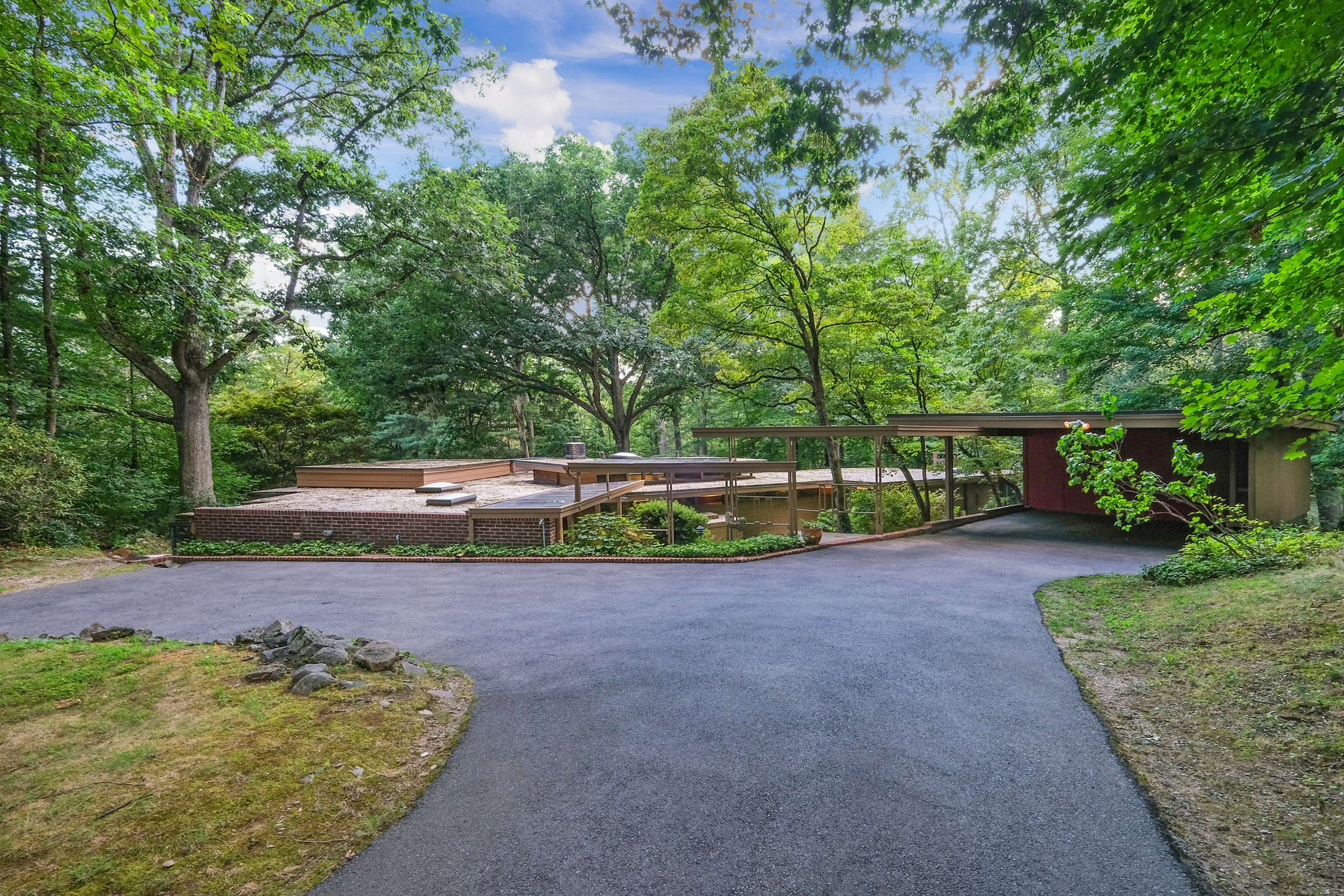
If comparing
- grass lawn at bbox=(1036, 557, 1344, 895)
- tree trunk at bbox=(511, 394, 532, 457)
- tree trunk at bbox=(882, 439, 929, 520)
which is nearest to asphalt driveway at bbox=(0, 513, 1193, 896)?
grass lawn at bbox=(1036, 557, 1344, 895)

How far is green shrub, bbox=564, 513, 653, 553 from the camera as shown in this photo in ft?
32.6

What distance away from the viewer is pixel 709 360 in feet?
61.3

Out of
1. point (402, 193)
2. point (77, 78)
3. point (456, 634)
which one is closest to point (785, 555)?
point (456, 634)

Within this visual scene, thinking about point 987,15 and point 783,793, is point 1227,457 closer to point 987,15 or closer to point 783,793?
point 987,15

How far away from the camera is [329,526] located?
10.7m

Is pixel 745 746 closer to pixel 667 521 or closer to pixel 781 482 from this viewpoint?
pixel 667 521

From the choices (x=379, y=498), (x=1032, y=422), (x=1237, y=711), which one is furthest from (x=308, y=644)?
(x=1032, y=422)

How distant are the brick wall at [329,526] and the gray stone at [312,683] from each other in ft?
21.5

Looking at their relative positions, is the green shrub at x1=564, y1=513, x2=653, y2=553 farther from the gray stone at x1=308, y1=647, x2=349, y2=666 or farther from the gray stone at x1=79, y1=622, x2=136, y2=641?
the gray stone at x1=79, y1=622, x2=136, y2=641

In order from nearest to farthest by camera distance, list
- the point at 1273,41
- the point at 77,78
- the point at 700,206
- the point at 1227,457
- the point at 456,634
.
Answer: the point at 1273,41, the point at 456,634, the point at 77,78, the point at 1227,457, the point at 700,206

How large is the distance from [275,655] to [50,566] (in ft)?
26.1

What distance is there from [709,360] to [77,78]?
1490 centimetres

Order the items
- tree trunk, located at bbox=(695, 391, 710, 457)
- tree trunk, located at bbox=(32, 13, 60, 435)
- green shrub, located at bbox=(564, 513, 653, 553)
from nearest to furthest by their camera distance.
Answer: tree trunk, located at bbox=(32, 13, 60, 435), green shrub, located at bbox=(564, 513, 653, 553), tree trunk, located at bbox=(695, 391, 710, 457)

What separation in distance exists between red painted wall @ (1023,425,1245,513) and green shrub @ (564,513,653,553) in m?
8.82
